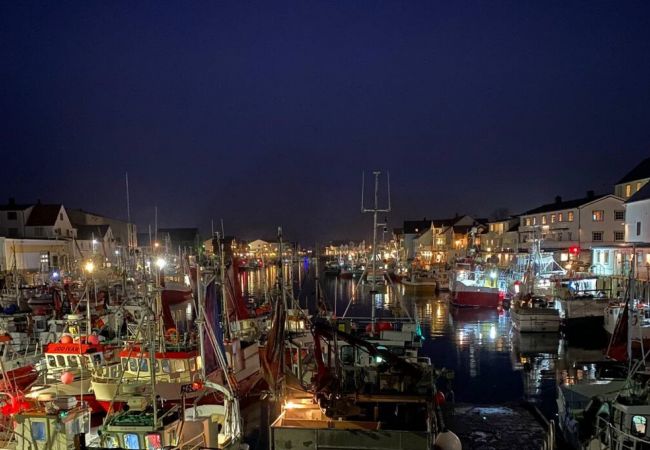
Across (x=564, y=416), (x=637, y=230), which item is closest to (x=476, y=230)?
(x=637, y=230)

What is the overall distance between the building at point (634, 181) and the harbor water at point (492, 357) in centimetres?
2301

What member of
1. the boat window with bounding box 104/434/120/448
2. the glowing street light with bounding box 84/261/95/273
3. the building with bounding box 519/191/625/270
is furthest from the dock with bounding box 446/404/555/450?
the glowing street light with bounding box 84/261/95/273

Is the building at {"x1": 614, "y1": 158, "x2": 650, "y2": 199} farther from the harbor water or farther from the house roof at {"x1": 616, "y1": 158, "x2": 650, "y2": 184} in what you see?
the harbor water

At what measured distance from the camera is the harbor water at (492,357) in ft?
78.1

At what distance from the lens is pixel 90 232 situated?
249 feet

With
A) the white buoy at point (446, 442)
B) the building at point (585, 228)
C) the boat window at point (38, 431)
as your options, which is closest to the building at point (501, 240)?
the building at point (585, 228)

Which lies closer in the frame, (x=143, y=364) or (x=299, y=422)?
(x=299, y=422)

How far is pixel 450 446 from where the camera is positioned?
1289cm

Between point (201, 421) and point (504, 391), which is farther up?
point (201, 421)

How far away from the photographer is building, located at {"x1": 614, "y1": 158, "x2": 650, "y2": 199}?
5766 cm

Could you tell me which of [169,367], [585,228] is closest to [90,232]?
[169,367]

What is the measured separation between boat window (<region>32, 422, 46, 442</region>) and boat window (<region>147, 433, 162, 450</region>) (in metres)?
2.74

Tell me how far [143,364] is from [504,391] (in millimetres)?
17886

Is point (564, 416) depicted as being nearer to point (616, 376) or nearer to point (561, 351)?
point (616, 376)
